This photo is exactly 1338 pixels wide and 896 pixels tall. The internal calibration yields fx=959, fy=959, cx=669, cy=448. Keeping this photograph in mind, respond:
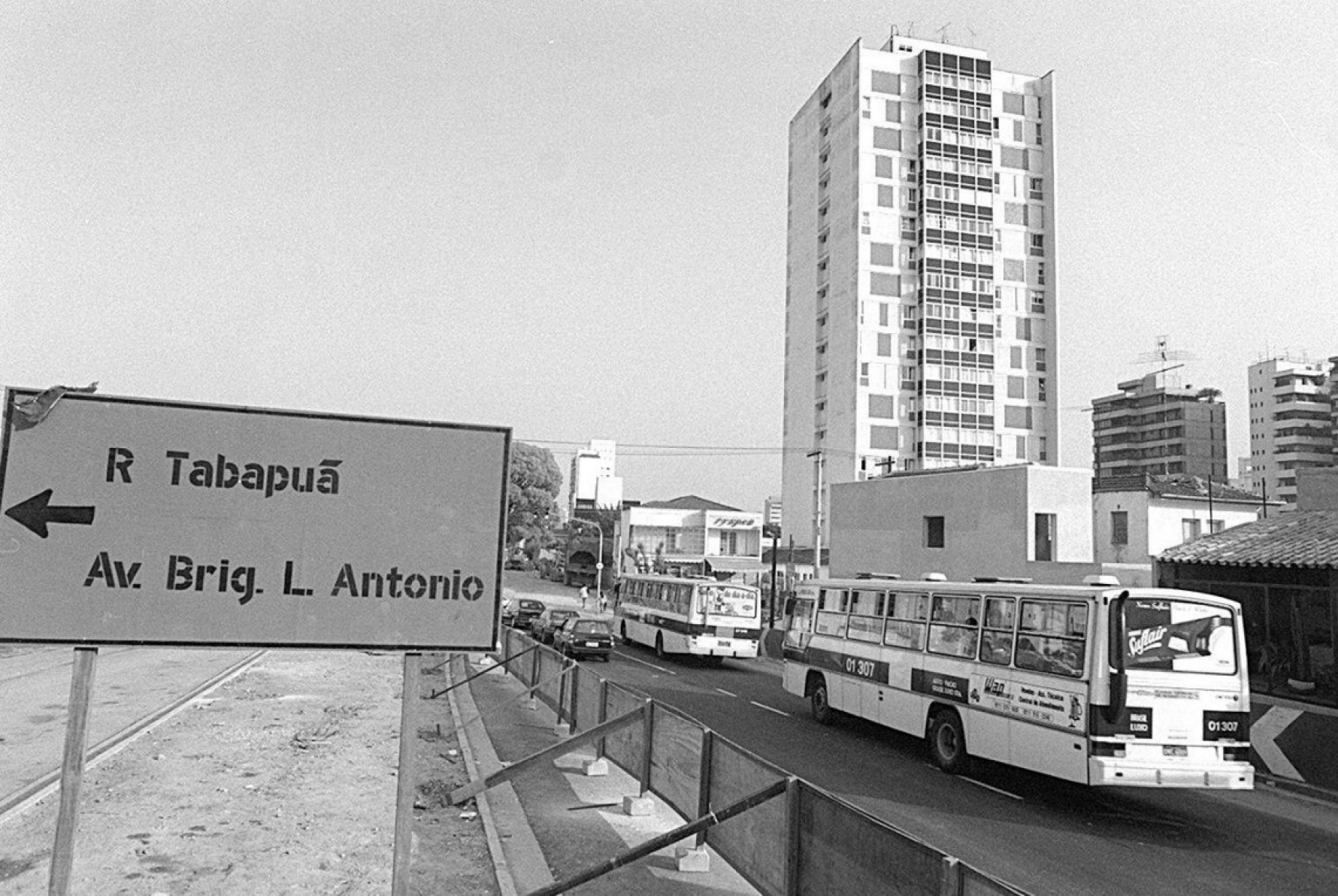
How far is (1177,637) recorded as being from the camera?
12.8 m

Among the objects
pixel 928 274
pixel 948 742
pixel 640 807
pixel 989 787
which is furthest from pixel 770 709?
pixel 928 274

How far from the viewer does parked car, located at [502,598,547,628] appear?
4597 cm

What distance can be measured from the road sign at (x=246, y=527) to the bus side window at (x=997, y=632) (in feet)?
35.4

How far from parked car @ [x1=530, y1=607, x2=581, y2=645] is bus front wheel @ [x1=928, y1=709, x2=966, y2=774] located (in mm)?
22825

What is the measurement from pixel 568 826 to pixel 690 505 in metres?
80.6

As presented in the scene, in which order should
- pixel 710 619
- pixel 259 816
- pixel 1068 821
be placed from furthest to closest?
pixel 710 619 → pixel 1068 821 → pixel 259 816

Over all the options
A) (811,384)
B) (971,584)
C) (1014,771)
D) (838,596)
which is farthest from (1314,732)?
(811,384)

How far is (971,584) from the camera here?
51.3ft

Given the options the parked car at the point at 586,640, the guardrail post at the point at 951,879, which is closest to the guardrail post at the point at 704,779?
the guardrail post at the point at 951,879

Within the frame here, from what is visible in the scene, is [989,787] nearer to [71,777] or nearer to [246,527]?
[246,527]

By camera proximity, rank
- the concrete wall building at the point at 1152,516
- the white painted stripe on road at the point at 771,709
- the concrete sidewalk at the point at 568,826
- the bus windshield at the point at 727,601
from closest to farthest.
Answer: the concrete sidewalk at the point at 568,826 < the white painted stripe on road at the point at 771,709 < the bus windshield at the point at 727,601 < the concrete wall building at the point at 1152,516

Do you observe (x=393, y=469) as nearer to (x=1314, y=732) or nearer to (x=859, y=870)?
(x=859, y=870)

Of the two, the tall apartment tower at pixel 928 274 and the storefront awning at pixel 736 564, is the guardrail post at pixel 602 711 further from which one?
the storefront awning at pixel 736 564

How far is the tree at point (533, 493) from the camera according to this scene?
9619 cm
